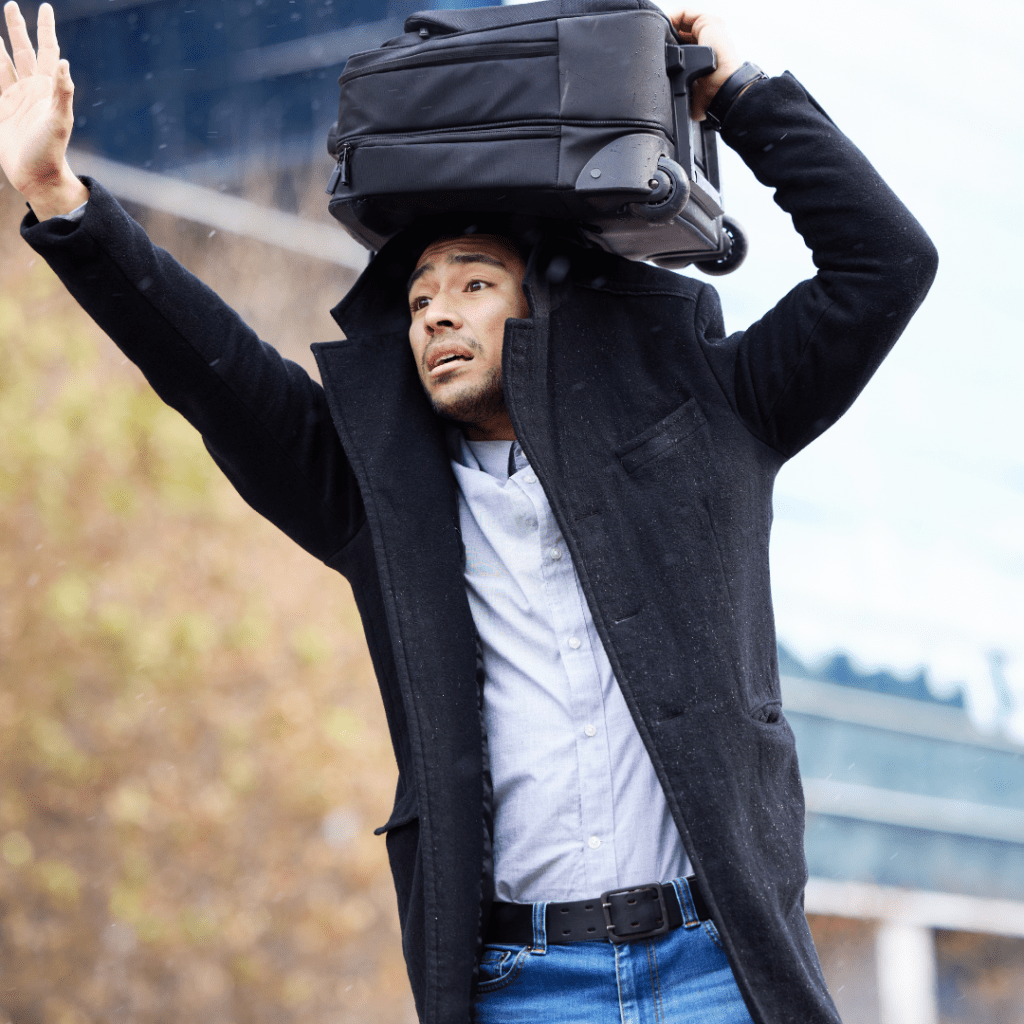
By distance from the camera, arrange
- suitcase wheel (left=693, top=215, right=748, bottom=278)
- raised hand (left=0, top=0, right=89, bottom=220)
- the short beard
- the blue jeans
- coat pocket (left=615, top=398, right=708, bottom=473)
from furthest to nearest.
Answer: suitcase wheel (left=693, top=215, right=748, bottom=278)
the short beard
coat pocket (left=615, top=398, right=708, bottom=473)
raised hand (left=0, top=0, right=89, bottom=220)
the blue jeans

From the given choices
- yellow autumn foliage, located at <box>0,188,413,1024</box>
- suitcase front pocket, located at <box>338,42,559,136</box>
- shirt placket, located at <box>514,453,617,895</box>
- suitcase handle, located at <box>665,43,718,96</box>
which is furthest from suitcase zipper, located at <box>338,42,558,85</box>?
yellow autumn foliage, located at <box>0,188,413,1024</box>

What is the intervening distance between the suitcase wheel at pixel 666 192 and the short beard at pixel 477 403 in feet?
1.38

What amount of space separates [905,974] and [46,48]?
7.90 meters

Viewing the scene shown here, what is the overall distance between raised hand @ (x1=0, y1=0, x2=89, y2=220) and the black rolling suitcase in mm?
490

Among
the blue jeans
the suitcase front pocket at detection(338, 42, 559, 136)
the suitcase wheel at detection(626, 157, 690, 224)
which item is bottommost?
the blue jeans

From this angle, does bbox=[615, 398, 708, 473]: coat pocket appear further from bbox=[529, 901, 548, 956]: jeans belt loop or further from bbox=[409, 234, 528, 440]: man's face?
bbox=[529, 901, 548, 956]: jeans belt loop

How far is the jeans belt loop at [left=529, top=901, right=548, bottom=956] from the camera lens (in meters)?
1.90

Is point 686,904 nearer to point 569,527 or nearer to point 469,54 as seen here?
point 569,527

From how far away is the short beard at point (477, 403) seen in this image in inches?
88.3

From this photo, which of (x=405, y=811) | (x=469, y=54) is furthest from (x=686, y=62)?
(x=405, y=811)

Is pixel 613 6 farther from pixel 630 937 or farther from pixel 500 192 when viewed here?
pixel 630 937

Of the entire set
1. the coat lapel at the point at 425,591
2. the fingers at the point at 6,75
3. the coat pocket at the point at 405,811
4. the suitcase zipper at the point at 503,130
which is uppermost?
the fingers at the point at 6,75

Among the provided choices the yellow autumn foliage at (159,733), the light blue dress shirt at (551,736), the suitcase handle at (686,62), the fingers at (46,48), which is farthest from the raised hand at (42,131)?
the yellow autumn foliage at (159,733)

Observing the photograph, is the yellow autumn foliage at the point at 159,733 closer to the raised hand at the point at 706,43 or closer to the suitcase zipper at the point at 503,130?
the suitcase zipper at the point at 503,130
